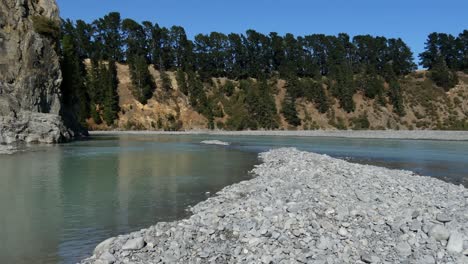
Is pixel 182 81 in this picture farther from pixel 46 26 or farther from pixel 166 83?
pixel 46 26

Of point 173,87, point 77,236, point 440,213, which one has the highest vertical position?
point 173,87

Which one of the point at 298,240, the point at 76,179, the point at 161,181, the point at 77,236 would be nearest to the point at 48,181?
the point at 76,179

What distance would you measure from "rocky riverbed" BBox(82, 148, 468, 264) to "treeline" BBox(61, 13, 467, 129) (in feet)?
306

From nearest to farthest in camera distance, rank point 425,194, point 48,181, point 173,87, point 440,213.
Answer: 1. point 440,213
2. point 425,194
3. point 48,181
4. point 173,87

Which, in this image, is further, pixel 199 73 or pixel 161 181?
pixel 199 73

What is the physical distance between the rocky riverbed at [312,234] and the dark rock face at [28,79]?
4971 centimetres

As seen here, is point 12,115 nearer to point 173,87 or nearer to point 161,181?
point 161,181

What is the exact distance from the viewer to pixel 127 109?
109 metres

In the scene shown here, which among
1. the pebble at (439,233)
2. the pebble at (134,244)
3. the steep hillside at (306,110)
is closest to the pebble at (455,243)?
the pebble at (439,233)

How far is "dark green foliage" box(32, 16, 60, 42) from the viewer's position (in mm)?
67812

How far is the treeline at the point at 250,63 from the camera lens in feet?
362

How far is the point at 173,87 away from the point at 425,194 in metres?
106

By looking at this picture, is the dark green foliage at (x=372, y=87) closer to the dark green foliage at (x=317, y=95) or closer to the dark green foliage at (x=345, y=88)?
the dark green foliage at (x=345, y=88)

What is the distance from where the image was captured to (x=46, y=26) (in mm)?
68688
